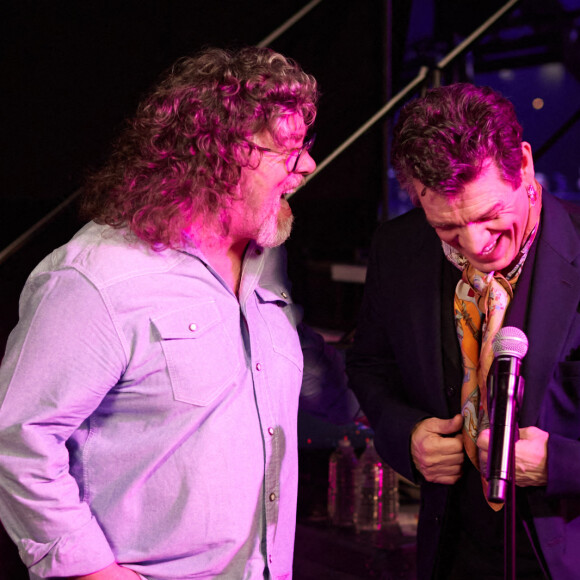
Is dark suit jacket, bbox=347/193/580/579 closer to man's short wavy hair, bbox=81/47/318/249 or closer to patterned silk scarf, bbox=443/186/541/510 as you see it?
patterned silk scarf, bbox=443/186/541/510

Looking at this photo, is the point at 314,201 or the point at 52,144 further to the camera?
the point at 314,201

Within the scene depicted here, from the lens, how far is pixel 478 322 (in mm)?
1739

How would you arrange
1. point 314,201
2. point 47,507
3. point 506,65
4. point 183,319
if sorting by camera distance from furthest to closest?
point 506,65
point 314,201
point 183,319
point 47,507

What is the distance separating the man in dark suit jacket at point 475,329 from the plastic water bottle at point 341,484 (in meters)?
1.23

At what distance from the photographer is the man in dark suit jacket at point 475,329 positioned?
1.55 m

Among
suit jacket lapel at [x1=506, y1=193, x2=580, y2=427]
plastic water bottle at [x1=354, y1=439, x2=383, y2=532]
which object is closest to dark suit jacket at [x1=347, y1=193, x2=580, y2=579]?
suit jacket lapel at [x1=506, y1=193, x2=580, y2=427]

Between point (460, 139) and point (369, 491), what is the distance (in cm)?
203

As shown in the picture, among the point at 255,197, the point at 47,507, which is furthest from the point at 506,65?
the point at 47,507

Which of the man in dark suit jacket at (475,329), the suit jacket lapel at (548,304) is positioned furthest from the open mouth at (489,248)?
the suit jacket lapel at (548,304)

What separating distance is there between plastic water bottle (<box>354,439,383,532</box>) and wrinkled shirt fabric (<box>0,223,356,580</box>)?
56.9 inches

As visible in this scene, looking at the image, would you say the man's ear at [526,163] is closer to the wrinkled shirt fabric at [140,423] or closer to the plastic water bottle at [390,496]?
the wrinkled shirt fabric at [140,423]

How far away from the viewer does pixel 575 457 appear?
1534 mm

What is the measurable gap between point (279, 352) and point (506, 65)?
624 centimetres

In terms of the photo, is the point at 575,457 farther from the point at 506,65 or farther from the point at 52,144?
the point at 506,65
